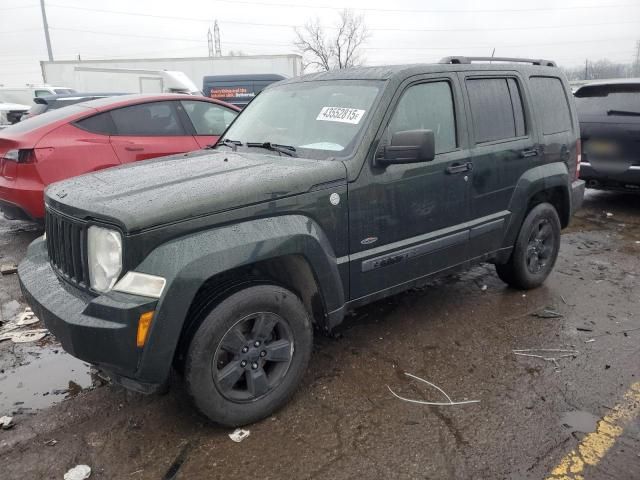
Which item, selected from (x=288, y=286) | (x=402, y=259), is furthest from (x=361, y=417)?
(x=402, y=259)

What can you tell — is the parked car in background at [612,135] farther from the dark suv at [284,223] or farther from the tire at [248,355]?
the tire at [248,355]

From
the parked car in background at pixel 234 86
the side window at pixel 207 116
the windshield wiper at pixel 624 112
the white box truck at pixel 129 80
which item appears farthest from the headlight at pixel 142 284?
the parked car in background at pixel 234 86

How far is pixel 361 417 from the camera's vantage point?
288 cm

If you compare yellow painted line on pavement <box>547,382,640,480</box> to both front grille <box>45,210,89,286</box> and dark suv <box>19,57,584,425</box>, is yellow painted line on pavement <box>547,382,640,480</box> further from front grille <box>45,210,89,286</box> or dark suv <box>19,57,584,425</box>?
front grille <box>45,210,89,286</box>

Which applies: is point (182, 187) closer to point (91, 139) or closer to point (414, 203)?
point (414, 203)

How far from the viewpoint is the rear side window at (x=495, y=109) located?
3877 mm

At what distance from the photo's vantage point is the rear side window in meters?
3.88

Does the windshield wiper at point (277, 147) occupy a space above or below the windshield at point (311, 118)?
below

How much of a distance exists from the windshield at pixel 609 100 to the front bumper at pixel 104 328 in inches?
279

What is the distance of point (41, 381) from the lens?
336 cm

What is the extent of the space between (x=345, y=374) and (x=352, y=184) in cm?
123

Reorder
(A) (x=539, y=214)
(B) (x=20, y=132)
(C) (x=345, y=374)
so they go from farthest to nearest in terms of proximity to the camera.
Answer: (B) (x=20, y=132), (A) (x=539, y=214), (C) (x=345, y=374)

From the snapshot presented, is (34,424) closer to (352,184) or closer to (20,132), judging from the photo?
(352,184)

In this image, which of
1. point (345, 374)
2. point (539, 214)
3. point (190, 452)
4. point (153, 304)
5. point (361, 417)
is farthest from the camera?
point (539, 214)
